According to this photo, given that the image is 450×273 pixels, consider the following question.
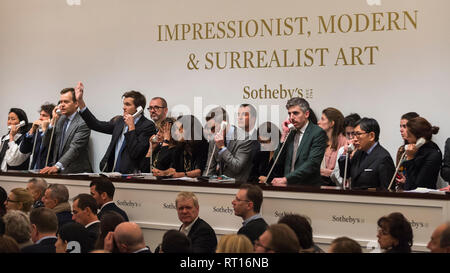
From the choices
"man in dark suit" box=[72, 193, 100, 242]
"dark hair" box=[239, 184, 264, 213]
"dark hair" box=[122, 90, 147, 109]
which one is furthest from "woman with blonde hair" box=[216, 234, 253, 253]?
"dark hair" box=[122, 90, 147, 109]

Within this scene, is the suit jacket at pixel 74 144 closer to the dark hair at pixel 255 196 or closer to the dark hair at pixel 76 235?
the dark hair at pixel 76 235

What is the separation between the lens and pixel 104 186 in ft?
21.4

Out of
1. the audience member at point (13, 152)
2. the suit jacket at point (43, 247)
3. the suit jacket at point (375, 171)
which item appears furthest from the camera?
the audience member at point (13, 152)

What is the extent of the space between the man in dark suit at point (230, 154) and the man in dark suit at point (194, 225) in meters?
1.18

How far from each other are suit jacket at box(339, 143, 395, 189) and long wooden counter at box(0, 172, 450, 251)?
40cm

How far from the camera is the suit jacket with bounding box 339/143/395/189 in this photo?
6168 millimetres

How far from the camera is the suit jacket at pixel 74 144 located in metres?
8.02

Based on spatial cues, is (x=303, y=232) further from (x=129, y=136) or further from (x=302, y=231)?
(x=129, y=136)

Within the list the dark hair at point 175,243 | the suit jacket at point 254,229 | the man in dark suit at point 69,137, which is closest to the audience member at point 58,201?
the man in dark suit at point 69,137

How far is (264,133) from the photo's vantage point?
8016 millimetres

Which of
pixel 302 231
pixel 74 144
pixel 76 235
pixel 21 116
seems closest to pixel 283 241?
pixel 302 231

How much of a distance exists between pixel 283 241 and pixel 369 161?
2.66 m

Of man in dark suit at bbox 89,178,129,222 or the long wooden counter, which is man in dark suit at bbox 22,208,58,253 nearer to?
man in dark suit at bbox 89,178,129,222
